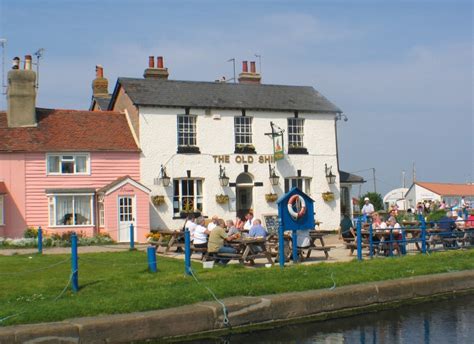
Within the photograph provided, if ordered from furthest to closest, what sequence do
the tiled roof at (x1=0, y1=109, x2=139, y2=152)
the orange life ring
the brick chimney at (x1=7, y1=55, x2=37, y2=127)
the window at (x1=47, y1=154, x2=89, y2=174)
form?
the brick chimney at (x1=7, y1=55, x2=37, y2=127) → the window at (x1=47, y1=154, x2=89, y2=174) → the tiled roof at (x1=0, y1=109, x2=139, y2=152) → the orange life ring

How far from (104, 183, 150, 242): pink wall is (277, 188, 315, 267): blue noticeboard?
11511mm

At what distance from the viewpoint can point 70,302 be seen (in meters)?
12.4

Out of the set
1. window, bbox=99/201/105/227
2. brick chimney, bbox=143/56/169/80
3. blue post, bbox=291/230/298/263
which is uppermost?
brick chimney, bbox=143/56/169/80

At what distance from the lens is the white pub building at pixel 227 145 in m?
30.3

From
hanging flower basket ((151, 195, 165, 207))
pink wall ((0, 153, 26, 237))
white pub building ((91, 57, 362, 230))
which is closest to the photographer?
pink wall ((0, 153, 26, 237))

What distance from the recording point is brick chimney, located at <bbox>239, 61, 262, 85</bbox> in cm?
3625

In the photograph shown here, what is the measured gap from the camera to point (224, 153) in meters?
31.4

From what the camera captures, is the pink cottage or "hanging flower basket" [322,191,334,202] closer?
the pink cottage

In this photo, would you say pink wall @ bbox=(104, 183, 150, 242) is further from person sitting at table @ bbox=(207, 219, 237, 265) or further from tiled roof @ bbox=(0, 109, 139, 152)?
person sitting at table @ bbox=(207, 219, 237, 265)

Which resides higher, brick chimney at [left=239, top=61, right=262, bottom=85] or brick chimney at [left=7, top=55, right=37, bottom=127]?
brick chimney at [left=239, top=61, right=262, bottom=85]

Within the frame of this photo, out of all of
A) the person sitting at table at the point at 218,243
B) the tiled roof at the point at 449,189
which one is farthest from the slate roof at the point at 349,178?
the tiled roof at the point at 449,189

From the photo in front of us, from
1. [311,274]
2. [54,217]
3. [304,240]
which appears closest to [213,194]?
[54,217]

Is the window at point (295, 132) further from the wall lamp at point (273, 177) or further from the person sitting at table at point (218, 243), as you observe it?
the person sitting at table at point (218, 243)

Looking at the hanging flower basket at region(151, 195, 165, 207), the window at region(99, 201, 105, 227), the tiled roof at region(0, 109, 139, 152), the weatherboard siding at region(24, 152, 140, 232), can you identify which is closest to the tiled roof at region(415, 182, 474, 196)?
the hanging flower basket at region(151, 195, 165, 207)
